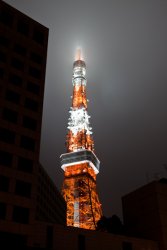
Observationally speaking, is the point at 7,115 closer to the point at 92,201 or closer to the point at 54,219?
the point at 54,219

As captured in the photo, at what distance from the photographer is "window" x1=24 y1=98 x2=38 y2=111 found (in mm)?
42656

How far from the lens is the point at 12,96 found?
41688 mm

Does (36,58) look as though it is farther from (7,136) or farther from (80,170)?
(80,170)

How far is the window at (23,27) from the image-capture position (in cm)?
4738

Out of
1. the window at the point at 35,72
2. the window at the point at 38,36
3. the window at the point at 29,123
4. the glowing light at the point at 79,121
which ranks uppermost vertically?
the glowing light at the point at 79,121

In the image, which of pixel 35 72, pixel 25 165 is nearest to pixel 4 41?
pixel 35 72

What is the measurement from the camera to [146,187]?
4869cm

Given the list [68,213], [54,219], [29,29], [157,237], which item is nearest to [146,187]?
[157,237]

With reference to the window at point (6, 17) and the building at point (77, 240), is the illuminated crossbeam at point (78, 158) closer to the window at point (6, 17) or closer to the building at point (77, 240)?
the building at point (77, 240)

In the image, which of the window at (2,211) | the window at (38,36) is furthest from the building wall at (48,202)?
the window at (2,211)

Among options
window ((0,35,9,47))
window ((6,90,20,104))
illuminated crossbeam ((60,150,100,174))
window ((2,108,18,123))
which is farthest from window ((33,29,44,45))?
illuminated crossbeam ((60,150,100,174))

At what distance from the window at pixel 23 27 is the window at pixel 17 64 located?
5313mm

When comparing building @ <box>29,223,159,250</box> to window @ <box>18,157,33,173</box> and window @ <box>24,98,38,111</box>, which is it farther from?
window @ <box>24,98,38,111</box>

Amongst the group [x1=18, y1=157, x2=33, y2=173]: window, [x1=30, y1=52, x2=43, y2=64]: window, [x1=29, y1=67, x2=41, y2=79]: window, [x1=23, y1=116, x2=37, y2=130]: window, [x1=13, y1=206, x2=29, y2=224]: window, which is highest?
[x1=30, y1=52, x2=43, y2=64]: window
